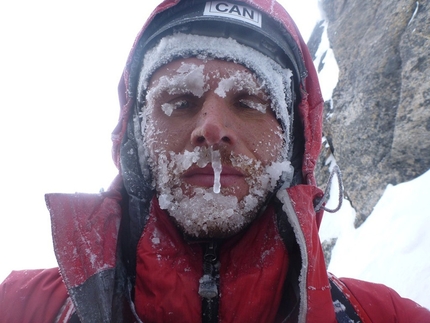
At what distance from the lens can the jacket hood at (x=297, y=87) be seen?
6.50 feet

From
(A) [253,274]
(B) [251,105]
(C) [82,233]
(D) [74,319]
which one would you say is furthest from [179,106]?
(D) [74,319]

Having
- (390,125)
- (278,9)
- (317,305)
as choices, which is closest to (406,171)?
(390,125)

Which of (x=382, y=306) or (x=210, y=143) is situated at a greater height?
(x=210, y=143)

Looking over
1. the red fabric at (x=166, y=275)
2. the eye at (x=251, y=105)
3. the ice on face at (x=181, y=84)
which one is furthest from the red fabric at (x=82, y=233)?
the eye at (x=251, y=105)

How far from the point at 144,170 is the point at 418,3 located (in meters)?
6.89

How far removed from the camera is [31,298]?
151 centimetres

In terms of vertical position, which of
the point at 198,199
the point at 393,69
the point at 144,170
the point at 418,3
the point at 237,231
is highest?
the point at 418,3

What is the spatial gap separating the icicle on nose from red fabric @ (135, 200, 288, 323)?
36cm

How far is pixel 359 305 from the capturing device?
157 cm

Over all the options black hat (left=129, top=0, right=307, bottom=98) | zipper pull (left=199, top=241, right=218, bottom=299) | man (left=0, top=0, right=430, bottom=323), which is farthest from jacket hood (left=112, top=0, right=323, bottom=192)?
zipper pull (left=199, top=241, right=218, bottom=299)

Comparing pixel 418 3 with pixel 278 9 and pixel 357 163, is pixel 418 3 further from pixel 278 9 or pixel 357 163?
pixel 278 9

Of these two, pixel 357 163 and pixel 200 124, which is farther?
pixel 357 163

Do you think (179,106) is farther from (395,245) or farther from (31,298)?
(395,245)

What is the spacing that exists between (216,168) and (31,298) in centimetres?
116
